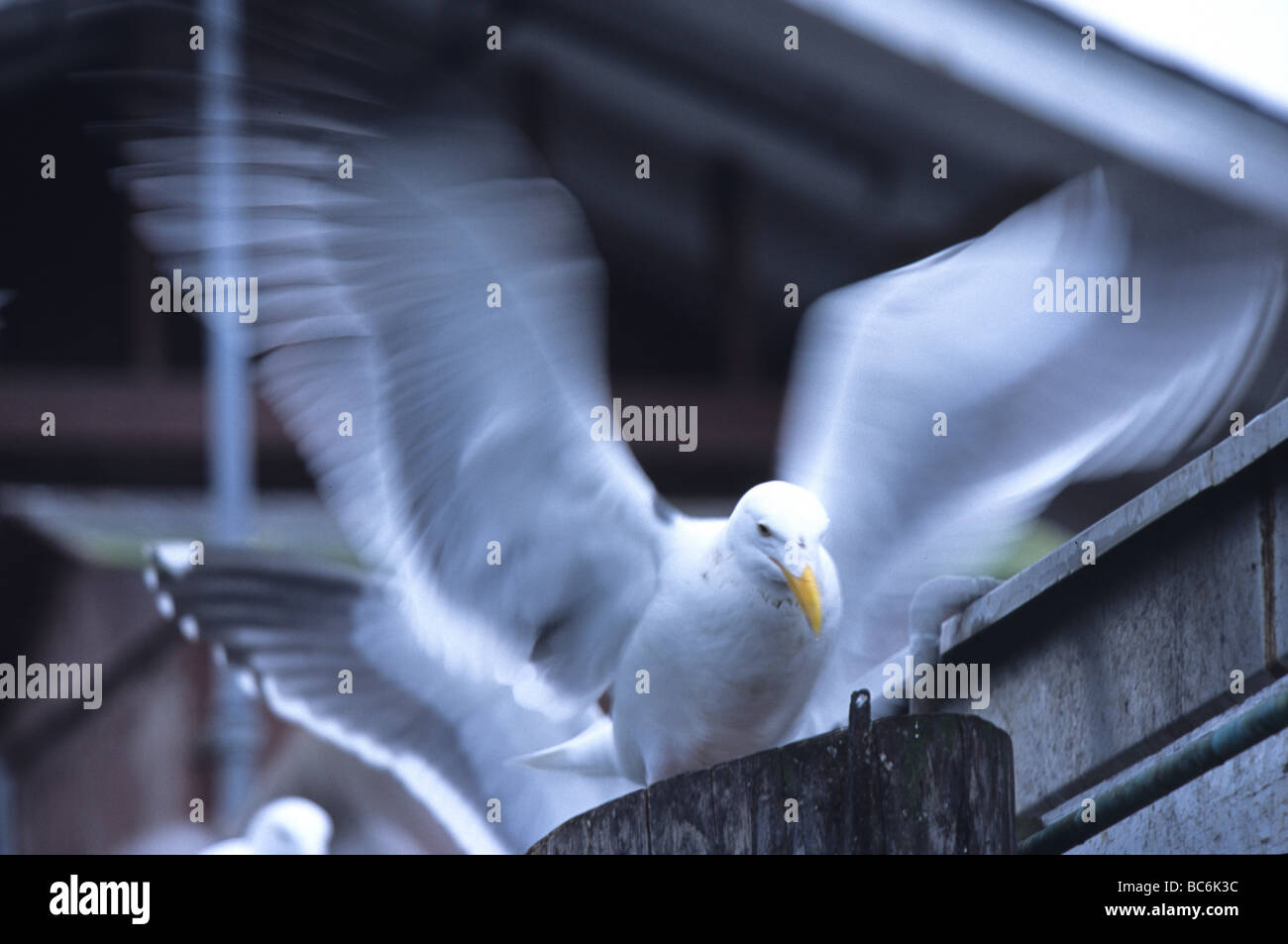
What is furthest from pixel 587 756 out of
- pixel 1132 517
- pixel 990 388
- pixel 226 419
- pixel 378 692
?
pixel 226 419

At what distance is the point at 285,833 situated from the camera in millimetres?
3055

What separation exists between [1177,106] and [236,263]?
1791 mm

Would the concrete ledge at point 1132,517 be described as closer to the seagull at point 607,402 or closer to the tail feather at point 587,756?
the seagull at point 607,402

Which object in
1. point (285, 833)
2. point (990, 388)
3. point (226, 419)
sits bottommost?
point (285, 833)

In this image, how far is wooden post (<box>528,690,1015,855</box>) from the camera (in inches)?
47.3

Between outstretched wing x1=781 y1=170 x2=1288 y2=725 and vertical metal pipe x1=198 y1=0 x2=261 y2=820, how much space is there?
2.62 feet

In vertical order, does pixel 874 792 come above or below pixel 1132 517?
below

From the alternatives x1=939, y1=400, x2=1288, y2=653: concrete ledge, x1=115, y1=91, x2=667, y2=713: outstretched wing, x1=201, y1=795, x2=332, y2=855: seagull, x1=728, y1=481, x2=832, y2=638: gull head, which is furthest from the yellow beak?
x1=201, y1=795, x2=332, y2=855: seagull

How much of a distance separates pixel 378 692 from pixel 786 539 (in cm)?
91

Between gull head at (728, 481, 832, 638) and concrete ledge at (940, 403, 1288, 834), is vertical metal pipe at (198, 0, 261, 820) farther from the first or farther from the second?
concrete ledge at (940, 403, 1288, 834)

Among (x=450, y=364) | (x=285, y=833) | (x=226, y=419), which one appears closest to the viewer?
(x=450, y=364)

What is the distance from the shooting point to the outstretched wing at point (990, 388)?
2.24 meters

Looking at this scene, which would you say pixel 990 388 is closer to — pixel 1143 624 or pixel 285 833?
pixel 1143 624
